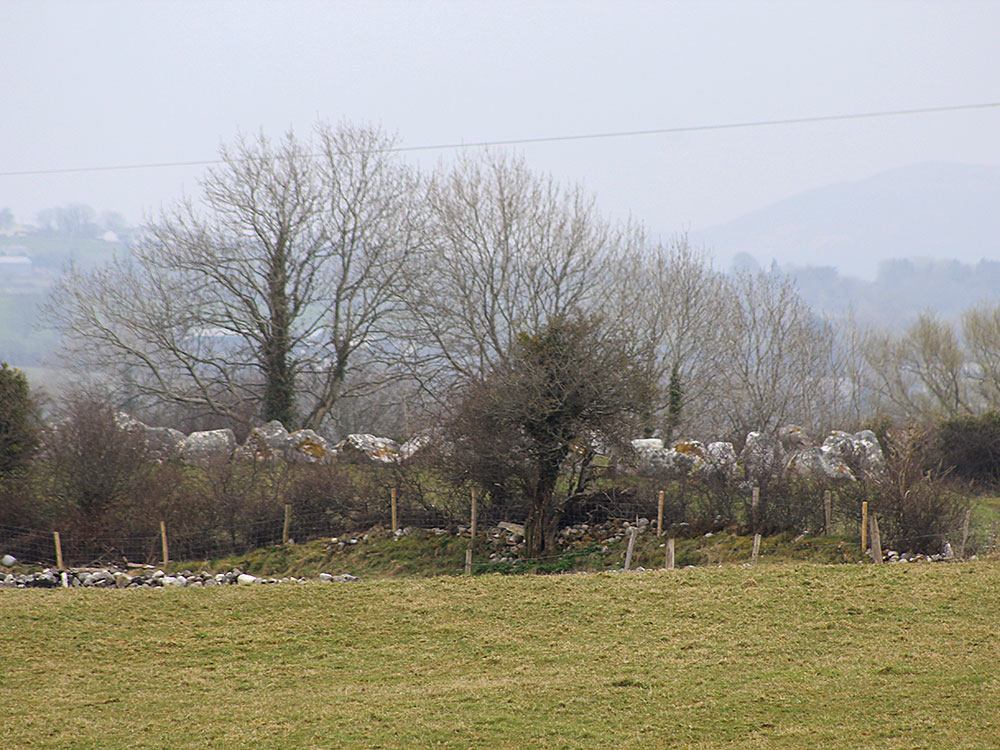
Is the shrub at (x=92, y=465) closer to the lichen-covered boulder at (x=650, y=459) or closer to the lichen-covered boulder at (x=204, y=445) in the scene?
the lichen-covered boulder at (x=204, y=445)

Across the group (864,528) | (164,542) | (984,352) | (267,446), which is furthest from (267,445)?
(984,352)

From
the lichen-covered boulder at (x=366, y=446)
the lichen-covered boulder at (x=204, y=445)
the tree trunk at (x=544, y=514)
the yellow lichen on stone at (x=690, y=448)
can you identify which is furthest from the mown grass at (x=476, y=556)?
the lichen-covered boulder at (x=204, y=445)

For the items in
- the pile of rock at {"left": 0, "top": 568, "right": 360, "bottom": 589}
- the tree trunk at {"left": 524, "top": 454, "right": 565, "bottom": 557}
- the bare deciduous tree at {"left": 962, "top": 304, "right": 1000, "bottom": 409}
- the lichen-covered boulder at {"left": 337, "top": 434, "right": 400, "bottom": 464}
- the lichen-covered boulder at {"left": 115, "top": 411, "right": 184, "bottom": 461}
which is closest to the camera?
the pile of rock at {"left": 0, "top": 568, "right": 360, "bottom": 589}

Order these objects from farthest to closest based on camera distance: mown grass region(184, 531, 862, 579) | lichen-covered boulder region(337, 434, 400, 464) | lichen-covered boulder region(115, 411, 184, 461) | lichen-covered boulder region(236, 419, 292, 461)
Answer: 1. lichen-covered boulder region(337, 434, 400, 464)
2. lichen-covered boulder region(236, 419, 292, 461)
3. lichen-covered boulder region(115, 411, 184, 461)
4. mown grass region(184, 531, 862, 579)

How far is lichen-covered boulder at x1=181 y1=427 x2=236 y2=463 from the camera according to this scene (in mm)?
26703

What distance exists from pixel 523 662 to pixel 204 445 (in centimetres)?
2089

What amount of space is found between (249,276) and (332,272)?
3.80m

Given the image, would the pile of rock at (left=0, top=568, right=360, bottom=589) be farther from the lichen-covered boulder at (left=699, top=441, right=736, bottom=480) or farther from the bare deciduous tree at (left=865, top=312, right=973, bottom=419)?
the bare deciduous tree at (left=865, top=312, right=973, bottom=419)

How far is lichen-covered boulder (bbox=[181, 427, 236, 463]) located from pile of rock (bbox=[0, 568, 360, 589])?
29.8 feet

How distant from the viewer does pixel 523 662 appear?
31.9 ft

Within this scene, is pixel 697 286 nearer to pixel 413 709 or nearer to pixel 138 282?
pixel 138 282

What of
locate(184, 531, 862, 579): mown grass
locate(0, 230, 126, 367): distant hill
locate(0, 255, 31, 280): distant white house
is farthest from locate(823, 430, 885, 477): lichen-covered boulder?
locate(0, 255, 31, 280): distant white house

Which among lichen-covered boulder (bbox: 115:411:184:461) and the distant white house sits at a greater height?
the distant white house

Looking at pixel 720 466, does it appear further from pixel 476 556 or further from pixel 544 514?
pixel 476 556
